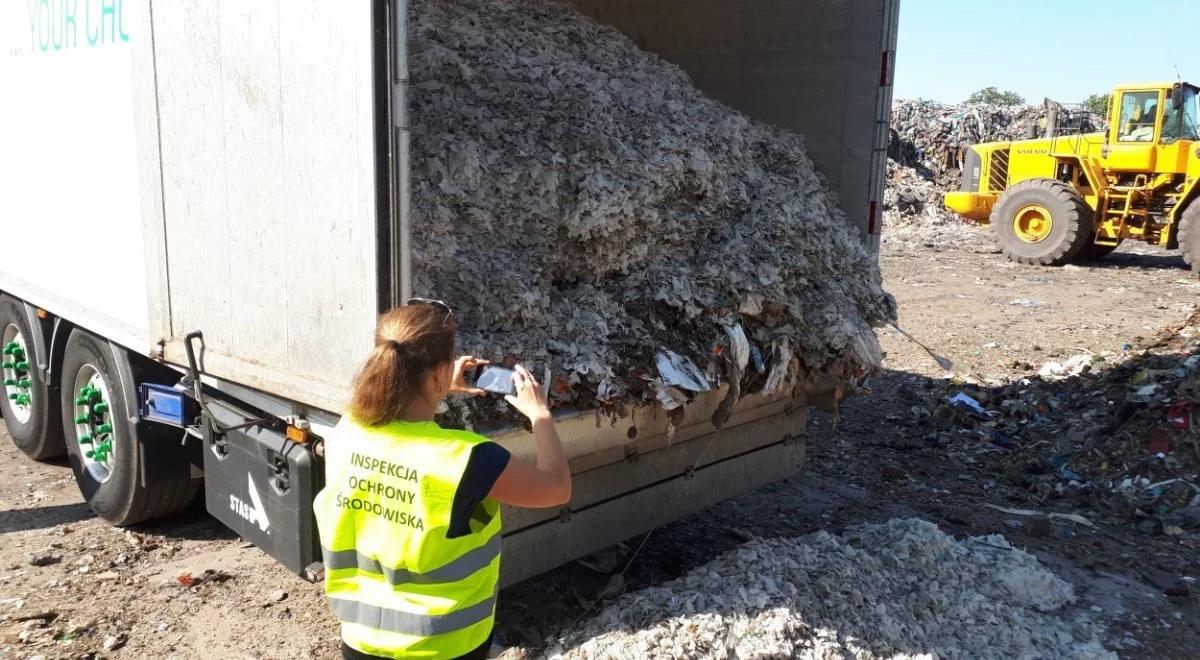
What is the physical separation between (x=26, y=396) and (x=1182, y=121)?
13572 mm

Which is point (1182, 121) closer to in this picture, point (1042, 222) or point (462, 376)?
point (1042, 222)

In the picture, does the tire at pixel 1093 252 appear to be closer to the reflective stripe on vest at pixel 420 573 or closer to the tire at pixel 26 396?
the tire at pixel 26 396

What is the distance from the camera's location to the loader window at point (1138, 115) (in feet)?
40.5

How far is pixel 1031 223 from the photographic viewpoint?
13477 mm

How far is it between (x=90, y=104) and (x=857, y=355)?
10.0 feet

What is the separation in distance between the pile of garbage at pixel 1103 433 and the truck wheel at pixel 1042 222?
20.5 feet

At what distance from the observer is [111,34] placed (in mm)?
3291

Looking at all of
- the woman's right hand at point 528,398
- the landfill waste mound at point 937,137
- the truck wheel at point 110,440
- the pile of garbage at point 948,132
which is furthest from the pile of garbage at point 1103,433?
the pile of garbage at point 948,132

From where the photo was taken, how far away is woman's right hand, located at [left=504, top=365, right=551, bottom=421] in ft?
6.54

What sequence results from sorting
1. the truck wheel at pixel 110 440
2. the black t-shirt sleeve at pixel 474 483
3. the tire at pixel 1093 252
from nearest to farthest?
1. the black t-shirt sleeve at pixel 474 483
2. the truck wheel at pixel 110 440
3. the tire at pixel 1093 252

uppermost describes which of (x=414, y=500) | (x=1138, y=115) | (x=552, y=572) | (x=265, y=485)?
(x=1138, y=115)

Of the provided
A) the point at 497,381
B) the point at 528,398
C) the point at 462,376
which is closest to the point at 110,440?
the point at 462,376

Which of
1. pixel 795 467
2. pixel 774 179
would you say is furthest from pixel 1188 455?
pixel 774 179

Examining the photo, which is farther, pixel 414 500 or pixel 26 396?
pixel 26 396
